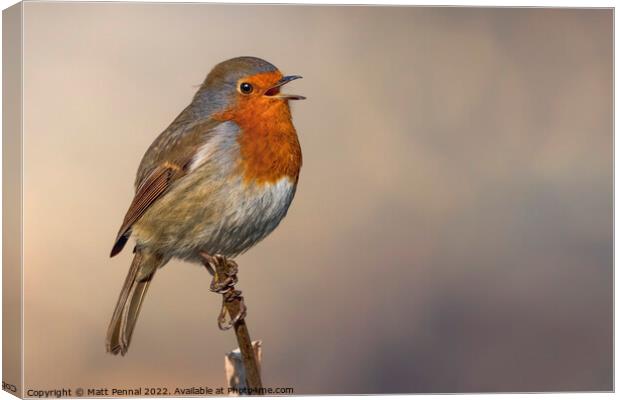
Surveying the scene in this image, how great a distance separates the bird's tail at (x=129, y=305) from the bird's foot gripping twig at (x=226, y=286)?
11.9 inches

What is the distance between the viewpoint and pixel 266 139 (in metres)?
5.15

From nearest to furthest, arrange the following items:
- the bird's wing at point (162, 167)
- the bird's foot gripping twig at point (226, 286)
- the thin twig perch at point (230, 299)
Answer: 1. the thin twig perch at point (230, 299)
2. the bird's foot gripping twig at point (226, 286)
3. the bird's wing at point (162, 167)

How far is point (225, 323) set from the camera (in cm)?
525

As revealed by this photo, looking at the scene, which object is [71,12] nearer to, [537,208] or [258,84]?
[258,84]

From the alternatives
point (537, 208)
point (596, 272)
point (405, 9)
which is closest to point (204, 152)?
point (405, 9)

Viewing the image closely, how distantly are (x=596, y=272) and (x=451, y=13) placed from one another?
1.49m

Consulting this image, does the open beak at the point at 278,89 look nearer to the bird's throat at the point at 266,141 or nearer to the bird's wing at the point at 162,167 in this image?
the bird's throat at the point at 266,141

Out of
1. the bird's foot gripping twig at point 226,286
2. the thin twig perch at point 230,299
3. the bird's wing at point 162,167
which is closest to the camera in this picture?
the thin twig perch at point 230,299

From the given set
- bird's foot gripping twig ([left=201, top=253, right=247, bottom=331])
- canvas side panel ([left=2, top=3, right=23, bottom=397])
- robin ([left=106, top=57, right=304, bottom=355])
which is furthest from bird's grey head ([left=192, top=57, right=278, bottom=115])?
canvas side panel ([left=2, top=3, right=23, bottom=397])

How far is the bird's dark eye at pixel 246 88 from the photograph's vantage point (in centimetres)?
521

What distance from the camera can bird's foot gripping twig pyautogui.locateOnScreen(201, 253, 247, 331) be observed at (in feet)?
16.7

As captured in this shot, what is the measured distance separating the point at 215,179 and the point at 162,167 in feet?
0.93

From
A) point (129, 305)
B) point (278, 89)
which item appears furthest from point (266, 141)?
point (129, 305)

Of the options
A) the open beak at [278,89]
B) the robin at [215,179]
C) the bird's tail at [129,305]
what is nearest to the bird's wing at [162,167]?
the robin at [215,179]
